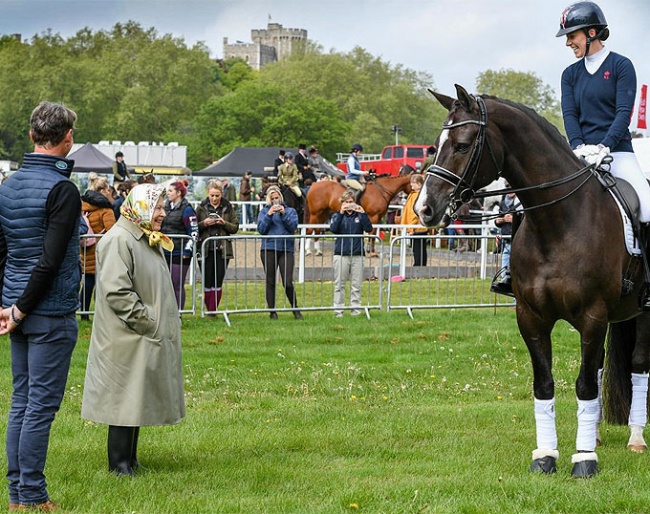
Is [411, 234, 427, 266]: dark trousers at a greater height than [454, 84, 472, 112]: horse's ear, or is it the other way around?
[454, 84, 472, 112]: horse's ear

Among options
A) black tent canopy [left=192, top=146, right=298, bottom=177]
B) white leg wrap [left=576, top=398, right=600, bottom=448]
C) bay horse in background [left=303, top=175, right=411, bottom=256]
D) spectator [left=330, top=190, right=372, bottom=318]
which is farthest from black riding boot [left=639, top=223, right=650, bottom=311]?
black tent canopy [left=192, top=146, right=298, bottom=177]

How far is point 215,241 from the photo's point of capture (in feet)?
50.1

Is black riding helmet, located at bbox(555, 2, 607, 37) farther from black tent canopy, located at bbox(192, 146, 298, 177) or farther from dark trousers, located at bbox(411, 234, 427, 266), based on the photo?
black tent canopy, located at bbox(192, 146, 298, 177)

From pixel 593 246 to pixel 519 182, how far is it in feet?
2.25

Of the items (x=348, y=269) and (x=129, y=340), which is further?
(x=348, y=269)

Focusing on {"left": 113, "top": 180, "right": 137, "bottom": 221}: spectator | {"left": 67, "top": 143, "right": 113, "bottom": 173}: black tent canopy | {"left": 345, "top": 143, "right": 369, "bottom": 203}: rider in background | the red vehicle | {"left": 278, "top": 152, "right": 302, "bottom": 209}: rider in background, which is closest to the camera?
{"left": 113, "top": 180, "right": 137, "bottom": 221}: spectator

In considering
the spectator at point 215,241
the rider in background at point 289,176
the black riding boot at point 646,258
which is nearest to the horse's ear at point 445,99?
the black riding boot at point 646,258

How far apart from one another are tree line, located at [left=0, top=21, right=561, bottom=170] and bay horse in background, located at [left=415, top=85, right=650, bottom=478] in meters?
81.8

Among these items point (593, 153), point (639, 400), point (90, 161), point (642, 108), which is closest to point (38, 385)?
point (593, 153)

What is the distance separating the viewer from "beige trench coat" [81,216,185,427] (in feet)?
22.9

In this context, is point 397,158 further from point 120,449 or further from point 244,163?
point 120,449

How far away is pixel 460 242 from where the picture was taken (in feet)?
60.3

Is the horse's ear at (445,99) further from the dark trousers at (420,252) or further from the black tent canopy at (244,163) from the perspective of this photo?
the black tent canopy at (244,163)

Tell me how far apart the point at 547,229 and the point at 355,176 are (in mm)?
22303
